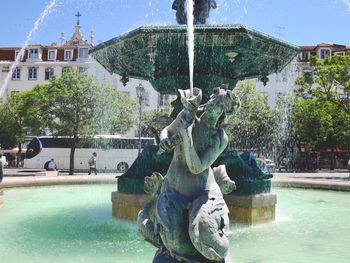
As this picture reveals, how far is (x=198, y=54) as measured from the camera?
7.64 m

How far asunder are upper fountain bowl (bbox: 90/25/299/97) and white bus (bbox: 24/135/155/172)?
23.3 metres

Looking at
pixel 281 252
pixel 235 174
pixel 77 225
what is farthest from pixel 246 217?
pixel 77 225

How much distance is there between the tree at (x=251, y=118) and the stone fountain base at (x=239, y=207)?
29.9m

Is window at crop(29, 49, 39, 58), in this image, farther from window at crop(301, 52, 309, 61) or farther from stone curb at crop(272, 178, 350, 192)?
stone curb at crop(272, 178, 350, 192)

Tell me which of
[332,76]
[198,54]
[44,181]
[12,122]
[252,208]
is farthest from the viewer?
[12,122]

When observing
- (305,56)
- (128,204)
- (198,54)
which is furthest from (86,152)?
(305,56)

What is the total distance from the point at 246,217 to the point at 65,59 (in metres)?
52.6

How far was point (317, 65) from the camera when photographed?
25172 mm

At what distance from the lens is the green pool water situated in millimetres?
4484

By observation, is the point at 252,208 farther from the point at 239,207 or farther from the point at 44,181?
the point at 44,181

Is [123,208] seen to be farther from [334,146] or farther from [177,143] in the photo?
[334,146]

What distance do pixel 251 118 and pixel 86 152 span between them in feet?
51.1

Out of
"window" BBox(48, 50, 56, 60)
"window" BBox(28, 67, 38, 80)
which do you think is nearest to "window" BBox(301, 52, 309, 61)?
"window" BBox(48, 50, 56, 60)

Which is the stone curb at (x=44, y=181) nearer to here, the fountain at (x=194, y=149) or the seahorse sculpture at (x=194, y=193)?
the fountain at (x=194, y=149)
